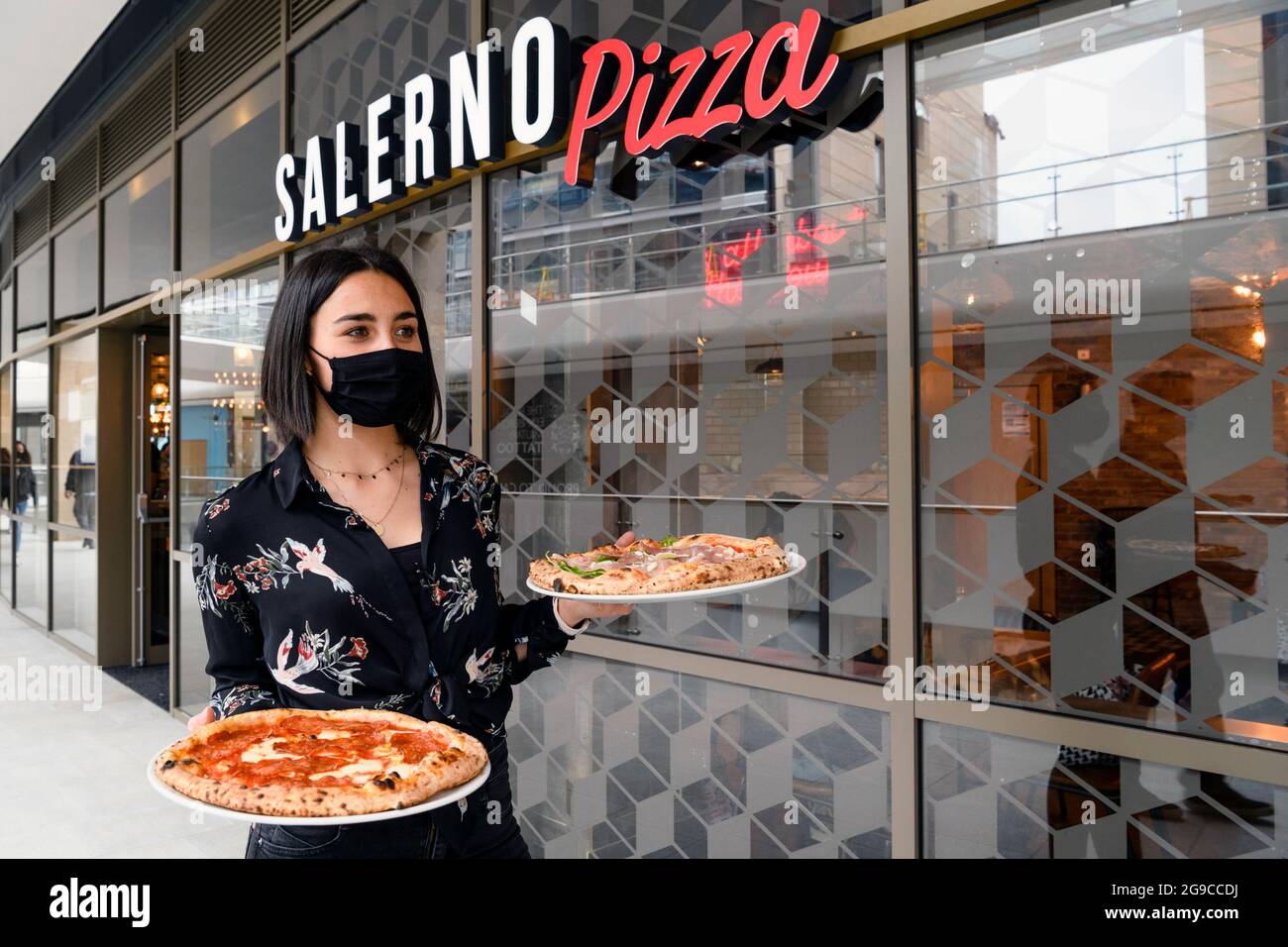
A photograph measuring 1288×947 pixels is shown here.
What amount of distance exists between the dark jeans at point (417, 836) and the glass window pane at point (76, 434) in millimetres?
6435

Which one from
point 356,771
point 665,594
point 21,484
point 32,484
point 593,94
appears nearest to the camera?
point 356,771

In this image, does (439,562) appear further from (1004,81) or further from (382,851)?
(1004,81)

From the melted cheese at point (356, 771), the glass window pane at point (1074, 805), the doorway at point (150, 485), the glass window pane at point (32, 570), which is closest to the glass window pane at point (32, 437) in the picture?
the glass window pane at point (32, 570)

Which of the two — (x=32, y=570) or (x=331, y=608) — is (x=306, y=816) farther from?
(x=32, y=570)

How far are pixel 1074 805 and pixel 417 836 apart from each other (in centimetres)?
141

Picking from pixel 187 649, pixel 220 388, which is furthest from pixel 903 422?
pixel 187 649

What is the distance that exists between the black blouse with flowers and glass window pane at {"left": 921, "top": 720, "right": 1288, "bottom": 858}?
1135 millimetres

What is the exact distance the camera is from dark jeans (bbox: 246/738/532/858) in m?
1.62

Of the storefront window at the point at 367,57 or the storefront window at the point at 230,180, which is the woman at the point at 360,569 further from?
the storefront window at the point at 230,180

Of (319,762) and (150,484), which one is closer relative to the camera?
(319,762)

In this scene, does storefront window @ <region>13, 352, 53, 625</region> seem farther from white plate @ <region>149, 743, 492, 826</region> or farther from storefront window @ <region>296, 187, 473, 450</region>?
white plate @ <region>149, 743, 492, 826</region>

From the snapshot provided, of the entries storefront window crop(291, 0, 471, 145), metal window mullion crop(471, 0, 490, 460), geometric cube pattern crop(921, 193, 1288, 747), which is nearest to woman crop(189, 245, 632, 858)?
geometric cube pattern crop(921, 193, 1288, 747)

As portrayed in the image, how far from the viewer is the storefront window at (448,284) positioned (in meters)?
3.42

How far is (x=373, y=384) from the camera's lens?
172cm
